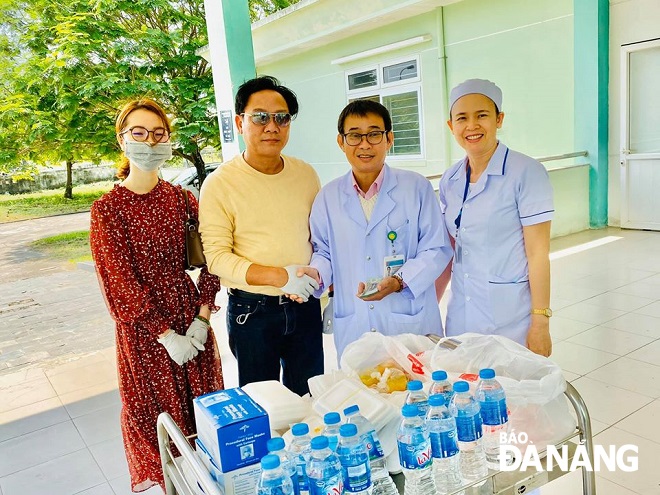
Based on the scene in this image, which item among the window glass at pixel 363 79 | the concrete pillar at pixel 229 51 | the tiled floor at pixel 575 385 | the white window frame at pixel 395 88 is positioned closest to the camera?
the tiled floor at pixel 575 385

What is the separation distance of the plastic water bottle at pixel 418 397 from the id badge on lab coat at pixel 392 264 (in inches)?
25.0

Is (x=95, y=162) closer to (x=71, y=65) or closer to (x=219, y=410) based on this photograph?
(x=71, y=65)

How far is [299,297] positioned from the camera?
1.82 m

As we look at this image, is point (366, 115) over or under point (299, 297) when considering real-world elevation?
over

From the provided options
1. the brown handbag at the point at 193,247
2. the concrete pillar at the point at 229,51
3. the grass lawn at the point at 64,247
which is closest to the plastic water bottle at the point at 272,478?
the brown handbag at the point at 193,247

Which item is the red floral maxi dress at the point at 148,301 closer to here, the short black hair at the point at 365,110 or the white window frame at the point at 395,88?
the short black hair at the point at 365,110

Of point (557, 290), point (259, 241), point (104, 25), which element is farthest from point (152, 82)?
point (259, 241)

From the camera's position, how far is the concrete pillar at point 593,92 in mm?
6414

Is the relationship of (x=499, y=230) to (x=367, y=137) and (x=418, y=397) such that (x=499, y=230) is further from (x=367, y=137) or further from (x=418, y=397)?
(x=418, y=397)

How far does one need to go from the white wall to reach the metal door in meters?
0.10

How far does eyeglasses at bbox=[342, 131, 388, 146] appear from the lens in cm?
179

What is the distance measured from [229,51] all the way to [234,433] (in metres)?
3.68

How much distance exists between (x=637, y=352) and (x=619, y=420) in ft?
3.09

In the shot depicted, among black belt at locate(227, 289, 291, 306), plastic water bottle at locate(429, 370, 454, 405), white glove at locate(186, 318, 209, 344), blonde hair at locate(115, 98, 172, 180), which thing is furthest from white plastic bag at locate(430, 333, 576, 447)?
blonde hair at locate(115, 98, 172, 180)
